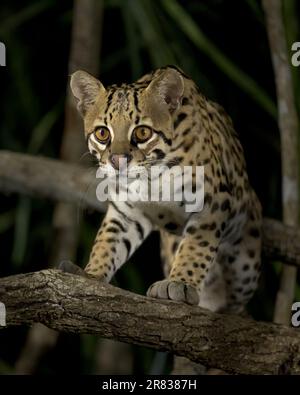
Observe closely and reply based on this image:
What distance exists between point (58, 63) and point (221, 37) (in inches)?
37.3

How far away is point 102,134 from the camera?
2.72 m

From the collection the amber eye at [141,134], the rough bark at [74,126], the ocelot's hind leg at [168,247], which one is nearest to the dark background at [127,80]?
the rough bark at [74,126]

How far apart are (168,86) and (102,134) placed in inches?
9.2

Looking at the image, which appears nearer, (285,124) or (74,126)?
(285,124)

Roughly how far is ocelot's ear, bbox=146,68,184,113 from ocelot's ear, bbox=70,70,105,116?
0.52ft

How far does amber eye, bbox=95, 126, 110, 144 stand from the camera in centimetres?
270

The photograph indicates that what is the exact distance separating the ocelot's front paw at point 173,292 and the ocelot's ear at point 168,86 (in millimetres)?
513

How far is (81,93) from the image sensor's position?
9.32 ft

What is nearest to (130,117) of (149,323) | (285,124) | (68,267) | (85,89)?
(85,89)

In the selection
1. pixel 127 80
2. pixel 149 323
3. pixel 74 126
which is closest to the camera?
pixel 149 323

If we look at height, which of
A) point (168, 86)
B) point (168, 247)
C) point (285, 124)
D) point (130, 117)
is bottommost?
point (168, 247)

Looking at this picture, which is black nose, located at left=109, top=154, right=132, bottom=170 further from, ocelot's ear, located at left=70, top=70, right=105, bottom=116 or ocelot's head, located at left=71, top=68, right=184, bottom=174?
ocelot's ear, located at left=70, top=70, right=105, bottom=116

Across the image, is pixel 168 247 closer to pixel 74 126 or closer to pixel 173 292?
pixel 173 292

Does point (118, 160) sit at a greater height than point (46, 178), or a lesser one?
lesser
